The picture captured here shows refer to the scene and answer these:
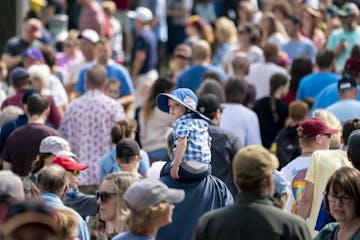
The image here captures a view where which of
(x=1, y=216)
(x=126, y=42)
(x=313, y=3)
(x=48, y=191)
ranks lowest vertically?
(x=126, y=42)

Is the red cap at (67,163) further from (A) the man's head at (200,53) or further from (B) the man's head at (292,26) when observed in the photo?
(B) the man's head at (292,26)

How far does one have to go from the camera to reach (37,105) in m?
11.2

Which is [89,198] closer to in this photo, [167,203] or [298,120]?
[167,203]

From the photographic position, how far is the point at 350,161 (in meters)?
8.23

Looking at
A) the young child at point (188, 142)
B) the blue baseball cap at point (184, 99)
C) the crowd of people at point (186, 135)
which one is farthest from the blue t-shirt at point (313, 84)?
the young child at point (188, 142)

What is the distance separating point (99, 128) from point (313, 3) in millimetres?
10405

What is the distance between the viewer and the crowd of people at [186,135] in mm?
6629

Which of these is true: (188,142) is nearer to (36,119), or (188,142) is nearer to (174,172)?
(174,172)

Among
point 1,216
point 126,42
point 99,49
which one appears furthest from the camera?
point 126,42

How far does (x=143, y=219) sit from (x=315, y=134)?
3.27 metres

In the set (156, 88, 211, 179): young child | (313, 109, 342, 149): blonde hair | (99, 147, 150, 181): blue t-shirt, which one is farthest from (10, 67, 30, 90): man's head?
(156, 88, 211, 179): young child

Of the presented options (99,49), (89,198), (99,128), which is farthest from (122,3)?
(89,198)

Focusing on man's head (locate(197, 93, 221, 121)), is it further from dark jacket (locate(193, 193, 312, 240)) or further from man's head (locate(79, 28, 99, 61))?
man's head (locate(79, 28, 99, 61))

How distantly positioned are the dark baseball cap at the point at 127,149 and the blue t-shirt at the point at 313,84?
4170 millimetres
